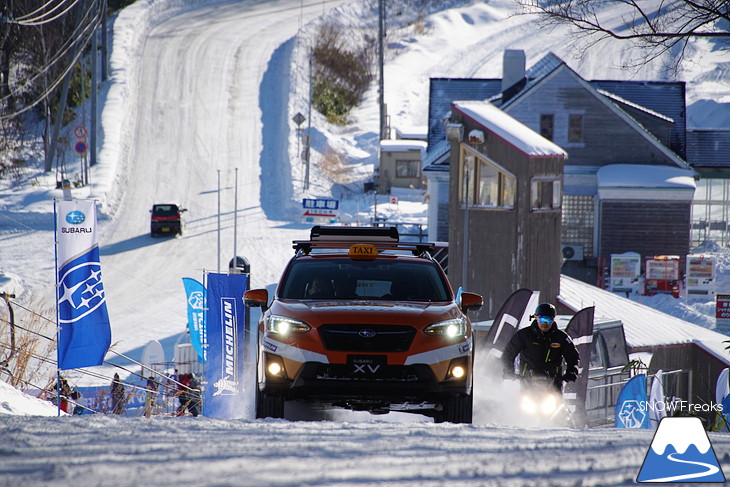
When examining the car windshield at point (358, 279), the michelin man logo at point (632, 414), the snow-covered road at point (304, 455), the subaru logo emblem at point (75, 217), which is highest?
the subaru logo emblem at point (75, 217)

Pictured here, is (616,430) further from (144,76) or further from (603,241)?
(144,76)

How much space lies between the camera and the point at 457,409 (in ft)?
26.5

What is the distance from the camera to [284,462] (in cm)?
527

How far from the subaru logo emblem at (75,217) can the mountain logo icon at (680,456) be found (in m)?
9.50

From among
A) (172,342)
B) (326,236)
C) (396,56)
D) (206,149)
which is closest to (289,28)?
(396,56)

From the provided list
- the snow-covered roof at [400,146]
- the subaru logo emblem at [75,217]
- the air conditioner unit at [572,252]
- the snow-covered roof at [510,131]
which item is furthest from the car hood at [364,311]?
the snow-covered roof at [400,146]

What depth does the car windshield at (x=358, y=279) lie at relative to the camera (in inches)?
350

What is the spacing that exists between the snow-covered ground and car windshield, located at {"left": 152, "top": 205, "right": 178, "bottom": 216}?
→ 1.13 m

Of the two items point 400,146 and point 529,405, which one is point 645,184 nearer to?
point 400,146

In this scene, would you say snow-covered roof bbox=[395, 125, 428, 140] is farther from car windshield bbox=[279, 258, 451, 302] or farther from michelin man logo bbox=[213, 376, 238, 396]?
car windshield bbox=[279, 258, 451, 302]

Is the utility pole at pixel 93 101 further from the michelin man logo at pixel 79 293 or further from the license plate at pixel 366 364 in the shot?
the license plate at pixel 366 364

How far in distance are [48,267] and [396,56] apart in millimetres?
54843

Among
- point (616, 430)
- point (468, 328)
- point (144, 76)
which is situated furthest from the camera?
point (144, 76)

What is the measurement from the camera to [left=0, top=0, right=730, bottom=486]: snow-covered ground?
526 cm
